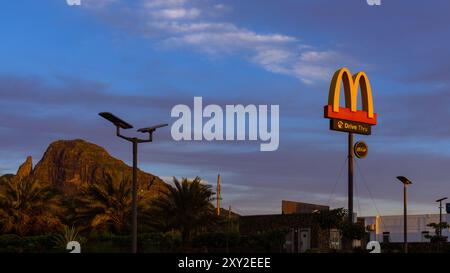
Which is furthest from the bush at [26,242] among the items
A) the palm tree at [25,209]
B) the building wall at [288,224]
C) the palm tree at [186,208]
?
the building wall at [288,224]

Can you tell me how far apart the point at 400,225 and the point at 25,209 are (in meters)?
66.9

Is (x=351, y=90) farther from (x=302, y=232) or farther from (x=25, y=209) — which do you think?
(x=25, y=209)

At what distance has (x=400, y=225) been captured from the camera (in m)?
105

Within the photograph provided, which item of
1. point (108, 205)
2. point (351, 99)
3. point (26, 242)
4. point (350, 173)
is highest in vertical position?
point (351, 99)

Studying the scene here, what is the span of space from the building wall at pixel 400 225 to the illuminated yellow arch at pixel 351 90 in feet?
159

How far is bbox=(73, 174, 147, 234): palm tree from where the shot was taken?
176 ft

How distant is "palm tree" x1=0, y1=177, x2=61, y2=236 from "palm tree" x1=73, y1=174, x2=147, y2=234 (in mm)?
2359

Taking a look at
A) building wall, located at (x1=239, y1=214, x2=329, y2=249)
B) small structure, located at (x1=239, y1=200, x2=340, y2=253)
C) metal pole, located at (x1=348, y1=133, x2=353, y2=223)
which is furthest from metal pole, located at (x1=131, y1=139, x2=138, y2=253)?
building wall, located at (x1=239, y1=214, x2=329, y2=249)

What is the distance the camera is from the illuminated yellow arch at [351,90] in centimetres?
4672

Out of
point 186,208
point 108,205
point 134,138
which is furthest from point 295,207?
point 134,138

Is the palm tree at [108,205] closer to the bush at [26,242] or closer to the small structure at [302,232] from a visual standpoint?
the bush at [26,242]

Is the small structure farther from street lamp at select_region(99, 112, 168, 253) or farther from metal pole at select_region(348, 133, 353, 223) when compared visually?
street lamp at select_region(99, 112, 168, 253)
